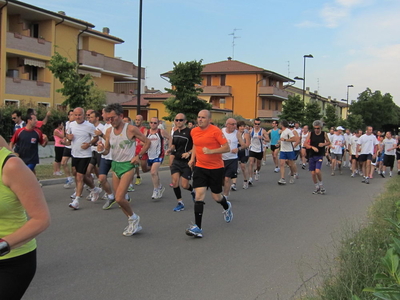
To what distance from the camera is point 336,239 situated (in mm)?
6891

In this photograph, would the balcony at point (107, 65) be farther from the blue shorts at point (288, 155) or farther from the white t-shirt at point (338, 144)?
the blue shorts at point (288, 155)

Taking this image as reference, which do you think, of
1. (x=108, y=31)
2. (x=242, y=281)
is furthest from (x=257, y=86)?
(x=242, y=281)

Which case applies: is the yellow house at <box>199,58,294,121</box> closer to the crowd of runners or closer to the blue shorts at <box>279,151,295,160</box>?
the crowd of runners

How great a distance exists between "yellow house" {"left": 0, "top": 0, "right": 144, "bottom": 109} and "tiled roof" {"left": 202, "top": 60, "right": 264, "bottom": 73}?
25.5 meters

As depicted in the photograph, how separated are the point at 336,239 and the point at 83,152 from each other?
5395mm

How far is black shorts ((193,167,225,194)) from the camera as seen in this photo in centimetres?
732

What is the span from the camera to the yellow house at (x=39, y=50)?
2877 centimetres

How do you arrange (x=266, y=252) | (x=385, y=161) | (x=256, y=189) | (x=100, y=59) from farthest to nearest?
(x=100, y=59) < (x=385, y=161) < (x=256, y=189) < (x=266, y=252)

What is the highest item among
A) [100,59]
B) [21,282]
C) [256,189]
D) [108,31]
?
[108,31]

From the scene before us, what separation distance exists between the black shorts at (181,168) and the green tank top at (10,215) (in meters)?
6.68

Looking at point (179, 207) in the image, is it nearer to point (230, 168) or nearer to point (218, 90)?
point (230, 168)

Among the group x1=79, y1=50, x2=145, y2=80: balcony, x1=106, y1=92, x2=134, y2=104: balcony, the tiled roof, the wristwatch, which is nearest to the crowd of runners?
the wristwatch

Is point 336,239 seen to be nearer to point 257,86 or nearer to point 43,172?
point 43,172

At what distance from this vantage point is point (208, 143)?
24.2 ft
